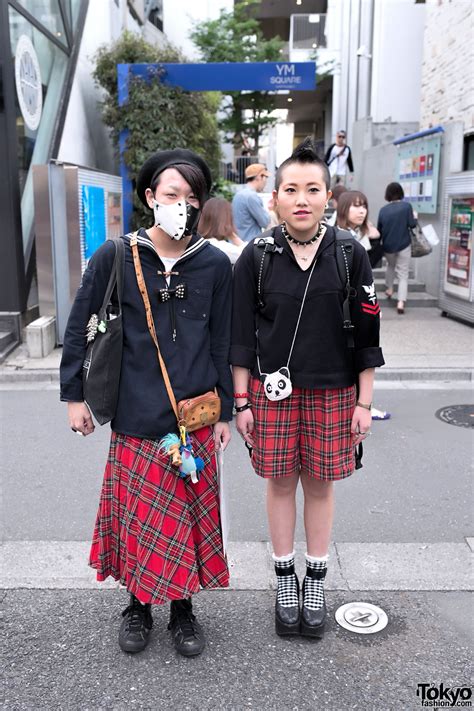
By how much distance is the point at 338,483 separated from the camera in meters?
4.35

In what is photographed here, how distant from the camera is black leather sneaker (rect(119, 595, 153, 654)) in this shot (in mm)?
2609

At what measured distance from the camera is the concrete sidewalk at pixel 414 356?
6.83 metres

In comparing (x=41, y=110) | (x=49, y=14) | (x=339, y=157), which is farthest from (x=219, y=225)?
(x=339, y=157)

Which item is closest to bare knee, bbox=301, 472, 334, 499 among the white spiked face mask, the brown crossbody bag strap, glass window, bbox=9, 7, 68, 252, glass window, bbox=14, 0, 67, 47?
the brown crossbody bag strap

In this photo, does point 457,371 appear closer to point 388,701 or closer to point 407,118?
point 388,701

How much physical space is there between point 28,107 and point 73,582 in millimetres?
6929

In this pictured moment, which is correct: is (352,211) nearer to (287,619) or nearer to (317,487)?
(317,487)

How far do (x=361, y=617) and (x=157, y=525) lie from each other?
39.5 inches

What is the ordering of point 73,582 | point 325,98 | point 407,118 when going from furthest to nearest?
point 325,98, point 407,118, point 73,582

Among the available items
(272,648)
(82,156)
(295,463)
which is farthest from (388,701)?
(82,156)

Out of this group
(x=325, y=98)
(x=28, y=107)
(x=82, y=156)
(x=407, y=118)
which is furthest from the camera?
(x=325, y=98)

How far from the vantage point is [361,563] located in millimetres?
3328

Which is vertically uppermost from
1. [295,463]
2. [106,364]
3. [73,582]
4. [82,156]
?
[82,156]

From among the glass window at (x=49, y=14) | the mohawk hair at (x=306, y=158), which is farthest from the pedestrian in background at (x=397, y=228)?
the mohawk hair at (x=306, y=158)
